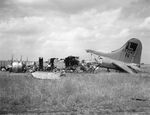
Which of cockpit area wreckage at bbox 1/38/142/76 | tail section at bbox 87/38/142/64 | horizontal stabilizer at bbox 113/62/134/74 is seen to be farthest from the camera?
tail section at bbox 87/38/142/64

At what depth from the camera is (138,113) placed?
6633mm

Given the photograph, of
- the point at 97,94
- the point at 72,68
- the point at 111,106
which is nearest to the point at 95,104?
the point at 111,106

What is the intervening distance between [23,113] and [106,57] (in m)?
23.1

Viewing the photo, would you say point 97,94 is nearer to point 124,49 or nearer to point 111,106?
point 111,106

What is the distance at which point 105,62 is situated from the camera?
90.7 ft

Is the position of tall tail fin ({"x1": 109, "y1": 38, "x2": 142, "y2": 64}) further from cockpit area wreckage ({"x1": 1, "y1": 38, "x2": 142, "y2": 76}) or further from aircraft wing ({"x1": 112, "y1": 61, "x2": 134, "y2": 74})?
aircraft wing ({"x1": 112, "y1": 61, "x2": 134, "y2": 74})

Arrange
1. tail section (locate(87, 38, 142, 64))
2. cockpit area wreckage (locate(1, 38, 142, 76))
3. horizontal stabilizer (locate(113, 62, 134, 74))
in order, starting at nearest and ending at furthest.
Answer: horizontal stabilizer (locate(113, 62, 134, 74))
cockpit area wreckage (locate(1, 38, 142, 76))
tail section (locate(87, 38, 142, 64))

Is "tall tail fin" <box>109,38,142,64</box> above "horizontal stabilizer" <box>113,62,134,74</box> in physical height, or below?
above

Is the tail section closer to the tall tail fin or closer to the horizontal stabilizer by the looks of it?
the tall tail fin

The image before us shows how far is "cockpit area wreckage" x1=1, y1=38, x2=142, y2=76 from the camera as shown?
27.8 m

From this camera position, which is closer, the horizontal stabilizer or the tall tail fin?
the horizontal stabilizer

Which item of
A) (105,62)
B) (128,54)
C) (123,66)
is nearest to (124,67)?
(123,66)

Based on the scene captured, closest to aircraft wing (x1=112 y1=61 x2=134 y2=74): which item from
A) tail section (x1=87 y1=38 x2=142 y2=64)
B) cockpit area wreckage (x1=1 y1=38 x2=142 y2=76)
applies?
cockpit area wreckage (x1=1 y1=38 x2=142 y2=76)

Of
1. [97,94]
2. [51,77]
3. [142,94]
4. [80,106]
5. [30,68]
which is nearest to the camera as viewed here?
[80,106]
